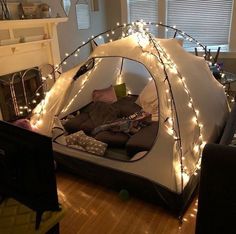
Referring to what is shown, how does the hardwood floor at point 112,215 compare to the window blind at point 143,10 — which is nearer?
the hardwood floor at point 112,215

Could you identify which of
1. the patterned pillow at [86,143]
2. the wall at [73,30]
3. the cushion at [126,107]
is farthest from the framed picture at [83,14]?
the patterned pillow at [86,143]

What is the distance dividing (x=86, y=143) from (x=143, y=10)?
9.58 ft

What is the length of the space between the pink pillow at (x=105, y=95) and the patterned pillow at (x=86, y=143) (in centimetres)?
76

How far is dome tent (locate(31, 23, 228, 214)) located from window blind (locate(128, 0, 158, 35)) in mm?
2020

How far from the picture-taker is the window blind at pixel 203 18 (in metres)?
3.79

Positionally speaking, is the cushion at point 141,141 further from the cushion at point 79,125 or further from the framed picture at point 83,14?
the framed picture at point 83,14

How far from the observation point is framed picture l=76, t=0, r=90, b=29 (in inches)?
152

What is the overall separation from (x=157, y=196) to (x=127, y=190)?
0.82ft

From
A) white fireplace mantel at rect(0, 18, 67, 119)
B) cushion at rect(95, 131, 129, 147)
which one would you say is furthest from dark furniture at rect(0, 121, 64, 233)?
white fireplace mantel at rect(0, 18, 67, 119)

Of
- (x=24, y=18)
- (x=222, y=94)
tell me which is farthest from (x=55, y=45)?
(x=222, y=94)

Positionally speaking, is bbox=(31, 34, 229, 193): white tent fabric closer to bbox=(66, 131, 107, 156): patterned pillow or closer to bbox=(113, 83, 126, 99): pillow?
bbox=(66, 131, 107, 156): patterned pillow

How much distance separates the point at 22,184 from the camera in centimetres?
116

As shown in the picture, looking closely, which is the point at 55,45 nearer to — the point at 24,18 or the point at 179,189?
the point at 24,18

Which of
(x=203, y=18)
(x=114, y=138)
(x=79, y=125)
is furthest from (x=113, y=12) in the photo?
(x=114, y=138)
